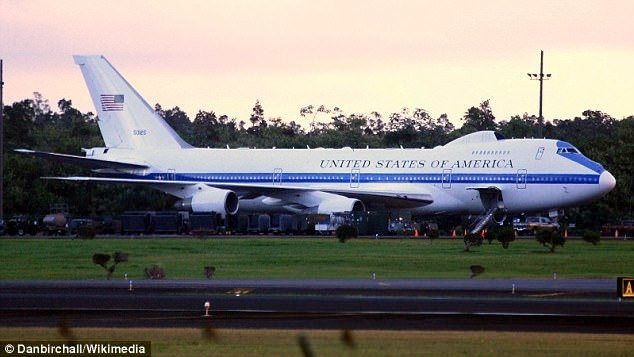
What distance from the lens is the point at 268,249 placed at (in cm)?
6212

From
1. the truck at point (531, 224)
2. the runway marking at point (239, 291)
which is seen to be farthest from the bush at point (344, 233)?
the runway marking at point (239, 291)

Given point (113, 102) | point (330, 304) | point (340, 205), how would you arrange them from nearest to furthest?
1. point (330, 304)
2. point (340, 205)
3. point (113, 102)

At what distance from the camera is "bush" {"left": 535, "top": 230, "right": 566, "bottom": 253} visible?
59.8 meters

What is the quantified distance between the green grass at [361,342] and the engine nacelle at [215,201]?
54.6 meters

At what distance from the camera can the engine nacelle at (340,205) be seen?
267 feet

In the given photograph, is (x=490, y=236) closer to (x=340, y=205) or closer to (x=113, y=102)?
(x=340, y=205)

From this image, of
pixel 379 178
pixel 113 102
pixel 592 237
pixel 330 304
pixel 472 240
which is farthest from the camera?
pixel 113 102

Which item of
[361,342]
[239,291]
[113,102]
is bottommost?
[361,342]

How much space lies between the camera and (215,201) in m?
82.5

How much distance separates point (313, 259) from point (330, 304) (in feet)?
68.5

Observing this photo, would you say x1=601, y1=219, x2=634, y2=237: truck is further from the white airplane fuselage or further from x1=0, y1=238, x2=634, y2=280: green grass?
x1=0, y1=238, x2=634, y2=280: green grass

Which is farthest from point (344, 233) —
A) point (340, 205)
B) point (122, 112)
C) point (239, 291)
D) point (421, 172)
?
point (239, 291)

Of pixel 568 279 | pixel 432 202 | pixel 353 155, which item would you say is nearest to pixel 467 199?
pixel 432 202

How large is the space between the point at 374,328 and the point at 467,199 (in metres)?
52.6
